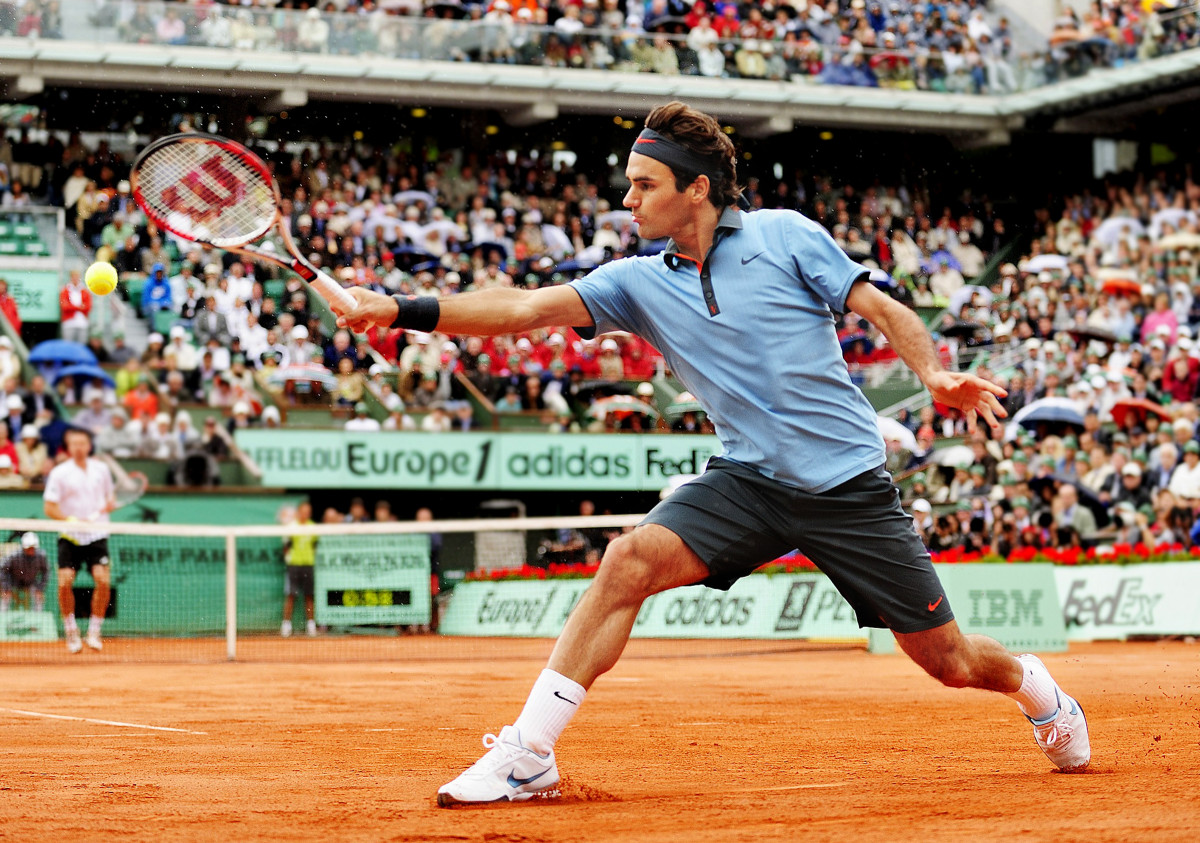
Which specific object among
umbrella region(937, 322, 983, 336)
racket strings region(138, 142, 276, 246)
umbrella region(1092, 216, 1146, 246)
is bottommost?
umbrella region(937, 322, 983, 336)

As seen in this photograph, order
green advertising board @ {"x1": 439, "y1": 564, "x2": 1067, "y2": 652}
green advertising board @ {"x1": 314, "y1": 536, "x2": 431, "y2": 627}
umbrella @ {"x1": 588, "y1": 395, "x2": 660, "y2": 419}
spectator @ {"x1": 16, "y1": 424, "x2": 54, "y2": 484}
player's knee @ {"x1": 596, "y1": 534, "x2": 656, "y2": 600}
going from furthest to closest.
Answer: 1. umbrella @ {"x1": 588, "y1": 395, "x2": 660, "y2": 419}
2. spectator @ {"x1": 16, "y1": 424, "x2": 54, "y2": 484}
3. green advertising board @ {"x1": 314, "y1": 536, "x2": 431, "y2": 627}
4. green advertising board @ {"x1": 439, "y1": 564, "x2": 1067, "y2": 652}
5. player's knee @ {"x1": 596, "y1": 534, "x2": 656, "y2": 600}

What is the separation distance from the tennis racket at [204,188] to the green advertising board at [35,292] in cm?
1610

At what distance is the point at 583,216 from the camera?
26328 mm

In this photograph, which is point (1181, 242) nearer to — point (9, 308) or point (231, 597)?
point (231, 597)

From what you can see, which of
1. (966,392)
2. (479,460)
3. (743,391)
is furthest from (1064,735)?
(479,460)

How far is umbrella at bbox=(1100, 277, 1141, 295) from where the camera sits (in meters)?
23.6

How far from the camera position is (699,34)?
26844 millimetres

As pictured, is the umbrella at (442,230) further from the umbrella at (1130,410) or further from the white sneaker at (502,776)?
the white sneaker at (502,776)

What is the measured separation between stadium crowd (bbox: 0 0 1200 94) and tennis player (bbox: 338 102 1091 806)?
2028 cm

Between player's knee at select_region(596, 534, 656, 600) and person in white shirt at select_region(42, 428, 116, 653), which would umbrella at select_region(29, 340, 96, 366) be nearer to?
person in white shirt at select_region(42, 428, 116, 653)

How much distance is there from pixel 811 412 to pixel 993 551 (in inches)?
517

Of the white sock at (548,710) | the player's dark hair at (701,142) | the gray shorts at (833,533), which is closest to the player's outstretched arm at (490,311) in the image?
the player's dark hair at (701,142)

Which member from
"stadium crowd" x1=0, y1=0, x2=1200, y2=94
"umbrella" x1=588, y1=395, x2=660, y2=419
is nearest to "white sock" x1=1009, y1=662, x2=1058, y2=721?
"umbrella" x1=588, y1=395, x2=660, y2=419

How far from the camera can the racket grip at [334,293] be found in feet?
15.2
